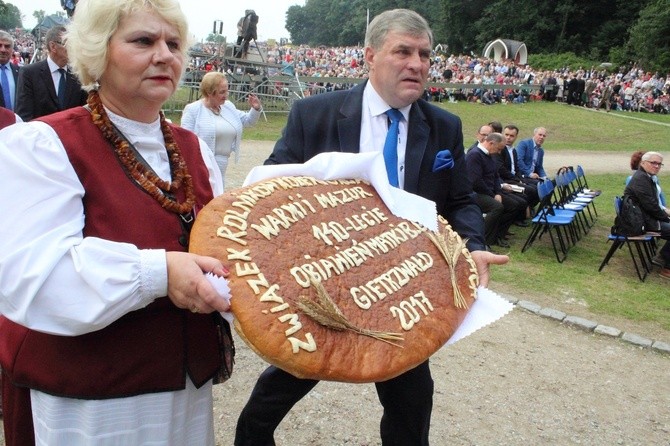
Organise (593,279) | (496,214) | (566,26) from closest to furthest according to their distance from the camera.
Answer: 1. (593,279)
2. (496,214)
3. (566,26)

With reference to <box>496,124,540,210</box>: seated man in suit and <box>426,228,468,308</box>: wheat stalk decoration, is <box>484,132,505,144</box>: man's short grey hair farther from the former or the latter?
<box>426,228,468,308</box>: wheat stalk decoration


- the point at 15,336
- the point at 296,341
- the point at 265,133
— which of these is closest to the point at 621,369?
the point at 296,341

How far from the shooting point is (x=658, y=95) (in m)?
34.0

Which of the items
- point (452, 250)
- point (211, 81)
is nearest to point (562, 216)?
point (211, 81)

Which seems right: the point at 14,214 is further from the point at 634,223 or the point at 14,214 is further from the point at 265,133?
the point at 265,133

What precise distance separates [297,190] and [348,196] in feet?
0.69

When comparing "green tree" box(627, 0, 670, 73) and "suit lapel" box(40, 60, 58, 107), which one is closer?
"suit lapel" box(40, 60, 58, 107)

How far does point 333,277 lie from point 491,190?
7.50 metres

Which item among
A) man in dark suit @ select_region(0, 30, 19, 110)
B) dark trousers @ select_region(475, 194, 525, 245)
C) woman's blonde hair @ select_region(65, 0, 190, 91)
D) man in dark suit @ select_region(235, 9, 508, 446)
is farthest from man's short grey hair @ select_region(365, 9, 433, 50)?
dark trousers @ select_region(475, 194, 525, 245)

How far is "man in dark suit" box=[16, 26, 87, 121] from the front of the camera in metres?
→ 5.62

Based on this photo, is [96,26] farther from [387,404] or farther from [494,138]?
[494,138]

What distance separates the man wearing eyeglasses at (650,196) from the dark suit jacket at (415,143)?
6197 millimetres

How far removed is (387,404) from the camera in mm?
2648

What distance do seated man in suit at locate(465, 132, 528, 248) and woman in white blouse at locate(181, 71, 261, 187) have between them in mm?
3630
